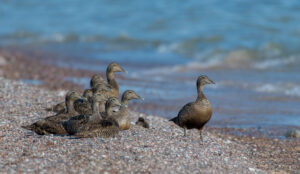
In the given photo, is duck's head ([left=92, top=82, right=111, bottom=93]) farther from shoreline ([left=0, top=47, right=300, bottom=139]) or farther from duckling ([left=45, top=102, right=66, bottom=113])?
shoreline ([left=0, top=47, right=300, bottom=139])

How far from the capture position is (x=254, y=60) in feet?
73.4

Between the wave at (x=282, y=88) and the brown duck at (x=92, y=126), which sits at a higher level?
the wave at (x=282, y=88)

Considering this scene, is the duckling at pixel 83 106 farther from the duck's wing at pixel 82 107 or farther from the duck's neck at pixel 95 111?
the duck's neck at pixel 95 111

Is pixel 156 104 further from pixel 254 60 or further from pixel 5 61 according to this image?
pixel 254 60

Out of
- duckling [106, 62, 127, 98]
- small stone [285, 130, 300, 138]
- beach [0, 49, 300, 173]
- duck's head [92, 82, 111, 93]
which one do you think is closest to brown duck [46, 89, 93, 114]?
duck's head [92, 82, 111, 93]

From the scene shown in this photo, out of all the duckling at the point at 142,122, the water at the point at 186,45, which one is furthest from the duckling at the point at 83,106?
the water at the point at 186,45

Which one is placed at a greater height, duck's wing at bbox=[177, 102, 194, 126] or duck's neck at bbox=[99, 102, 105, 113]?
duck's neck at bbox=[99, 102, 105, 113]

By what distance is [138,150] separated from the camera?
8266 millimetres

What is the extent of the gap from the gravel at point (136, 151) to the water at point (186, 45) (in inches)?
92.2

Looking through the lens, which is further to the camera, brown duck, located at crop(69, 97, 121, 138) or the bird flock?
the bird flock

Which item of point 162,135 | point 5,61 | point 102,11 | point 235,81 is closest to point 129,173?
point 162,135

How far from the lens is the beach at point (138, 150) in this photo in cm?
759

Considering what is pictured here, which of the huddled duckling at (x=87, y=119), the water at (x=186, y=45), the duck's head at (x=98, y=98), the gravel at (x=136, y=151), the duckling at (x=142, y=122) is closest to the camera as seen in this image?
the gravel at (x=136, y=151)

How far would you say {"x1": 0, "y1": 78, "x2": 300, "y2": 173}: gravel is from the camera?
755 centimetres
